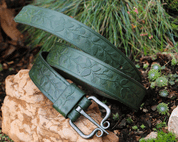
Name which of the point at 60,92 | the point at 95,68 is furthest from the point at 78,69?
the point at 60,92

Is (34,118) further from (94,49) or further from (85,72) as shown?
(94,49)

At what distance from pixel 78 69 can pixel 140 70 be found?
3.55 ft

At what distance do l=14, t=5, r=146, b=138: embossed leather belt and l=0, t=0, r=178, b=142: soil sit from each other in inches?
10.7

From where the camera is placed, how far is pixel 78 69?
1.49 metres

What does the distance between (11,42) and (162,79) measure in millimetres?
2427

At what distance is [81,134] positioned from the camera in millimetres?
1344

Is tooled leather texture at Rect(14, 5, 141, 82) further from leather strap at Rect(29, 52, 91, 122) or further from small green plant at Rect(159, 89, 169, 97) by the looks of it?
small green plant at Rect(159, 89, 169, 97)

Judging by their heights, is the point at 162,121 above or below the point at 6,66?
above

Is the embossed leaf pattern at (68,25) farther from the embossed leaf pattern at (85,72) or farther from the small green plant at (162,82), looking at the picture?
the small green plant at (162,82)

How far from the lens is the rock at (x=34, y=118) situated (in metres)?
1.44

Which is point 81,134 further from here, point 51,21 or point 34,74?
point 51,21

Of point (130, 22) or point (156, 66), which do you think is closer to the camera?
point (156, 66)

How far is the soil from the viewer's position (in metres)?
1.74

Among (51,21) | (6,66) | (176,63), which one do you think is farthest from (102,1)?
(6,66)
